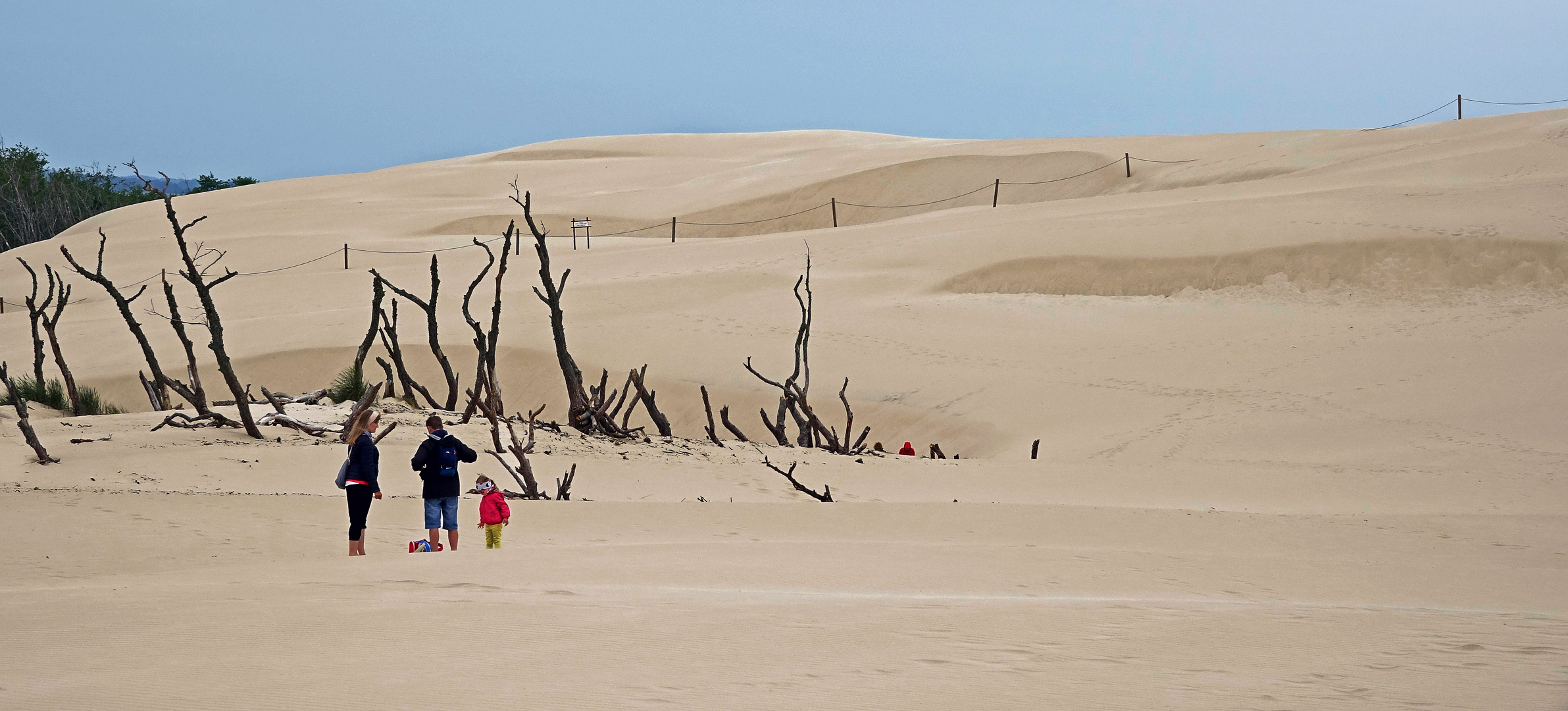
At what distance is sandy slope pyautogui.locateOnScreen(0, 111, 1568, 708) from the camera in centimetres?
445

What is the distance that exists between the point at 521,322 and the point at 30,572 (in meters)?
17.4

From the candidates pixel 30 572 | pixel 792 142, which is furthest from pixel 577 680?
pixel 792 142

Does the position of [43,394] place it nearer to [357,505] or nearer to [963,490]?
[357,505]

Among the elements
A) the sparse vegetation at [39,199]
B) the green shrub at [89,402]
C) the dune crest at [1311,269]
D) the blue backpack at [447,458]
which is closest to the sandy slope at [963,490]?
the dune crest at [1311,269]

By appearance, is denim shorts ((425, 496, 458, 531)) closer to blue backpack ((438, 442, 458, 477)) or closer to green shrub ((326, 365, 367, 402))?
blue backpack ((438, 442, 458, 477))

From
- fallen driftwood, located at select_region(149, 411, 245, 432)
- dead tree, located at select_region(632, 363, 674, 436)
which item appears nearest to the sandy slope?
fallen driftwood, located at select_region(149, 411, 245, 432)

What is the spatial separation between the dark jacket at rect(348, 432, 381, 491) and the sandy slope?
608 millimetres

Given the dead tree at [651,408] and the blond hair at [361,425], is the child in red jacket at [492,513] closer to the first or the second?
the blond hair at [361,425]

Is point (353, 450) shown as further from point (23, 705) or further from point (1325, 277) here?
point (1325, 277)

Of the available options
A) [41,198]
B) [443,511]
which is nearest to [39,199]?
[41,198]

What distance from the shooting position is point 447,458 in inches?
329

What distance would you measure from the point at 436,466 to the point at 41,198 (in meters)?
69.9

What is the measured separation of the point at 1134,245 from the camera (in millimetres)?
24641

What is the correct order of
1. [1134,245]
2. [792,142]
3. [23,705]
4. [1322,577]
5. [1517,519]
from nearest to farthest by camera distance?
[23,705], [1322,577], [1517,519], [1134,245], [792,142]
